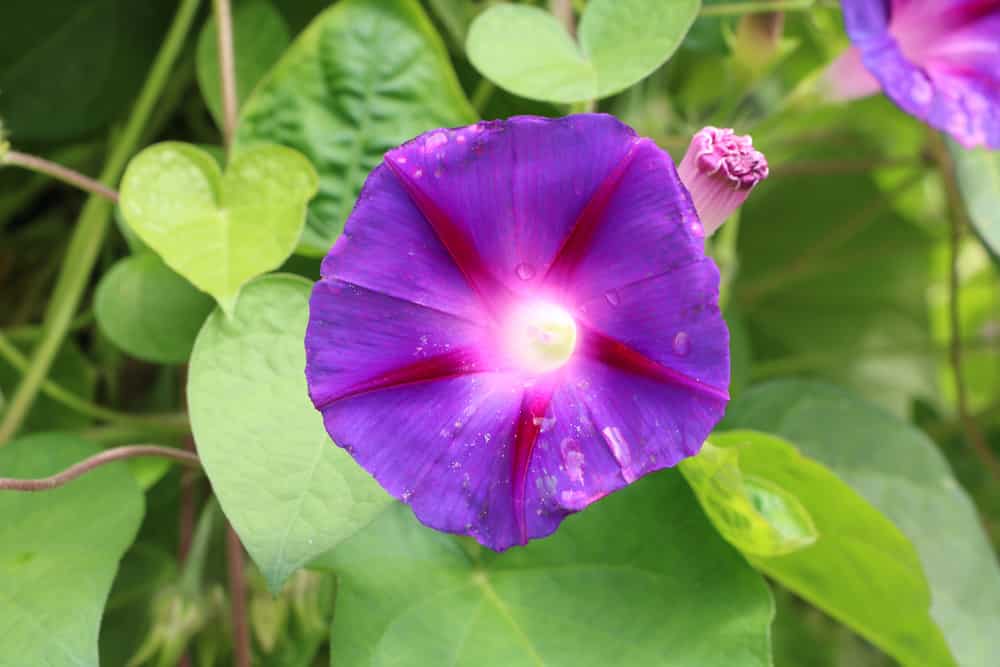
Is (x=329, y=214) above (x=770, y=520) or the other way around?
above

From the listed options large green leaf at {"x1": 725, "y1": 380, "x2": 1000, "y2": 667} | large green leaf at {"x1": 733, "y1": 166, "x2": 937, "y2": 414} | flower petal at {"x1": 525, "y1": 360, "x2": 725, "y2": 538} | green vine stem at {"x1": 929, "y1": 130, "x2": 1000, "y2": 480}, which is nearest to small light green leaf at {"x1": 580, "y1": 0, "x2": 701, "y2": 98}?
flower petal at {"x1": 525, "y1": 360, "x2": 725, "y2": 538}

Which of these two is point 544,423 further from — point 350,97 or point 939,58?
point 939,58

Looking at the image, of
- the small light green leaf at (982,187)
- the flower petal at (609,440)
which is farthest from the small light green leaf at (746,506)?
the small light green leaf at (982,187)

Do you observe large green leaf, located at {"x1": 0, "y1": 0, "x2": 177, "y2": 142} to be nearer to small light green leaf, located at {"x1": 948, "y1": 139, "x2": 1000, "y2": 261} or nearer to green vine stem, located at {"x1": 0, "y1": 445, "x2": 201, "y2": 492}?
green vine stem, located at {"x1": 0, "y1": 445, "x2": 201, "y2": 492}

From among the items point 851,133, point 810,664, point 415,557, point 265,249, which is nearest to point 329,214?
point 265,249

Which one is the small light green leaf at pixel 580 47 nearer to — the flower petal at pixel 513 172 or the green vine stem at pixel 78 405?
the flower petal at pixel 513 172

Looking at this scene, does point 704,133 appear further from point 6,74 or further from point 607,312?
point 6,74

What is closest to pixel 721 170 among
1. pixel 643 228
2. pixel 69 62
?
pixel 643 228
